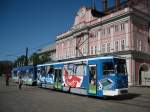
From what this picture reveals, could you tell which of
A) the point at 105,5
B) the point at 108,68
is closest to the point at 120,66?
the point at 108,68

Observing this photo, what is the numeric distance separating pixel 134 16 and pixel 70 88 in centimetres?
2649

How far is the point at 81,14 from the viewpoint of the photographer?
60.2 m

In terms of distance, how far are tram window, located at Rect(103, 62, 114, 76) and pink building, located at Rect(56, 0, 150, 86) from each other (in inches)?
711

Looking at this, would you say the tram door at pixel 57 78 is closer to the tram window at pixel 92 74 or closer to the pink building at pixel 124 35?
the tram window at pixel 92 74

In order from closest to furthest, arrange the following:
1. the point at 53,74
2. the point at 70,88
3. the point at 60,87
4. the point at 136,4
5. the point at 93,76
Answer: the point at 93,76 < the point at 70,88 < the point at 60,87 < the point at 53,74 < the point at 136,4

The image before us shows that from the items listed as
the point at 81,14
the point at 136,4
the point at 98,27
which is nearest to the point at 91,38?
the point at 98,27

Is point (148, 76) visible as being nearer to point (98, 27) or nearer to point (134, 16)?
point (134, 16)

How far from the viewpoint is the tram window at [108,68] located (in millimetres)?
18219

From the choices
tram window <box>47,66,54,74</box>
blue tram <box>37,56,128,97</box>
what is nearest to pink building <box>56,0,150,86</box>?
tram window <box>47,66,54,74</box>

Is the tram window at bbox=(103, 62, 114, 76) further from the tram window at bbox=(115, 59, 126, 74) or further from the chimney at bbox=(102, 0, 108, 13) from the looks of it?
the chimney at bbox=(102, 0, 108, 13)

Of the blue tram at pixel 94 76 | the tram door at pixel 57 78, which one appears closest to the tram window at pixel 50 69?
the tram door at pixel 57 78

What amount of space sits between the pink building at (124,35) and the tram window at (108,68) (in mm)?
18067

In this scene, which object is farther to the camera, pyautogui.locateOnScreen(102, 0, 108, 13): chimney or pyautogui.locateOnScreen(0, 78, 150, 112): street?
pyautogui.locateOnScreen(102, 0, 108, 13): chimney

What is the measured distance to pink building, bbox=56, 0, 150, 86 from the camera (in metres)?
43.8
